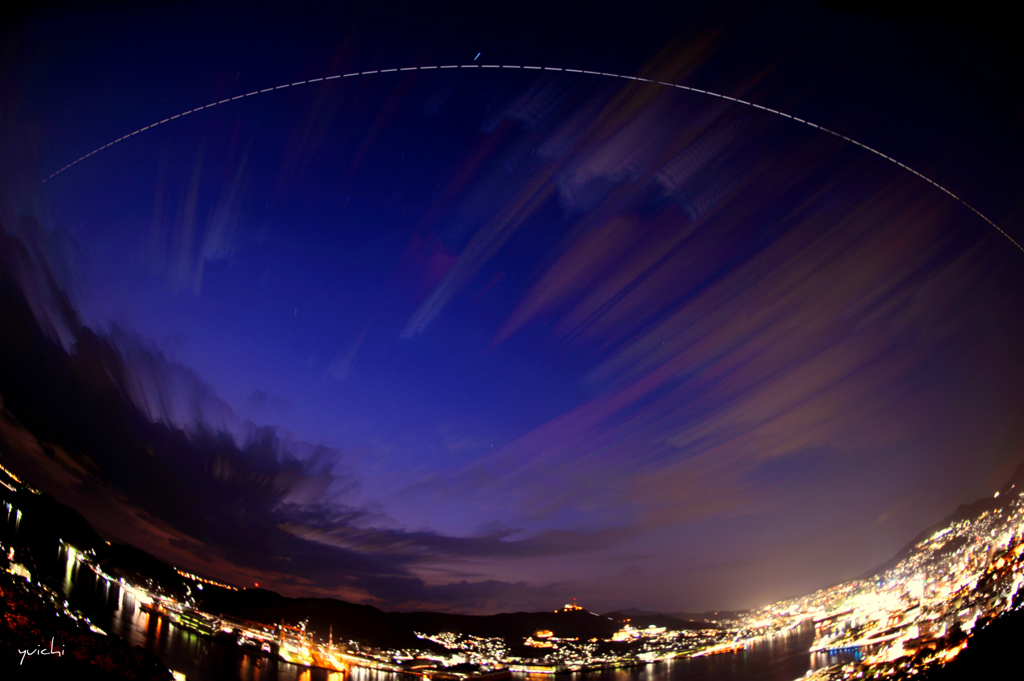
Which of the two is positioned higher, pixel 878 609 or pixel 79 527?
pixel 79 527

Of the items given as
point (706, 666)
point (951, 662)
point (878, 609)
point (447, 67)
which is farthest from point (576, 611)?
point (447, 67)

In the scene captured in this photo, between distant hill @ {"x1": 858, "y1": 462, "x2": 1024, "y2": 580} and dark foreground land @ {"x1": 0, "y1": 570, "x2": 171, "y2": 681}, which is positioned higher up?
distant hill @ {"x1": 858, "y1": 462, "x2": 1024, "y2": 580}

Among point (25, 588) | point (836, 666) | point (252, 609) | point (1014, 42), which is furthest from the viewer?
point (252, 609)

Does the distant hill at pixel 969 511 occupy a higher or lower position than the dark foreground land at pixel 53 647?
higher

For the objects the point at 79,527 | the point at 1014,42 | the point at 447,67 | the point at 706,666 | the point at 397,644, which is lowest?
the point at 706,666

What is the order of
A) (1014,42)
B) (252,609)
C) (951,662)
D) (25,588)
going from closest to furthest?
1. (1014,42)
2. (951,662)
3. (25,588)
4. (252,609)

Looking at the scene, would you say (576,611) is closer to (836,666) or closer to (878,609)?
(836,666)

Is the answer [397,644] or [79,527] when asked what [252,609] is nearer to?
[397,644]

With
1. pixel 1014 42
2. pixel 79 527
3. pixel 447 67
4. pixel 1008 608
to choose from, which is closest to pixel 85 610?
pixel 79 527

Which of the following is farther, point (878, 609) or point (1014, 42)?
point (878, 609)
